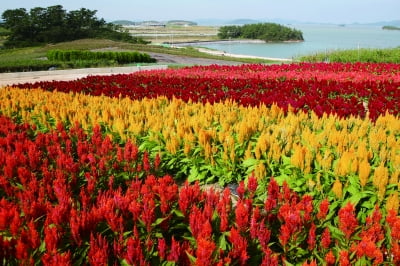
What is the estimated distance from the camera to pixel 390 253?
8.45ft

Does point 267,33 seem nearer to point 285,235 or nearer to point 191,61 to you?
point 191,61

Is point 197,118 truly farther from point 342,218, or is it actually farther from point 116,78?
point 116,78

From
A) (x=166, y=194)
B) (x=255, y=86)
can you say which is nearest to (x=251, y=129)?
(x=166, y=194)

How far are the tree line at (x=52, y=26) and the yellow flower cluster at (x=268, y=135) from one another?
5706 cm

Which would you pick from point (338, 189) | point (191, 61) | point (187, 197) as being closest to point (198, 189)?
point (187, 197)

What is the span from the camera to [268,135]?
4.63 metres

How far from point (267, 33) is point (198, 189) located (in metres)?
116

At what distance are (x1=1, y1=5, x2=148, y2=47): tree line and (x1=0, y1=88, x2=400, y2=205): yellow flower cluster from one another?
57.1 metres

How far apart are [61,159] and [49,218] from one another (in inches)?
52.8

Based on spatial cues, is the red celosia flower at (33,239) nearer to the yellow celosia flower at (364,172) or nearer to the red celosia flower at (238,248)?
the red celosia flower at (238,248)

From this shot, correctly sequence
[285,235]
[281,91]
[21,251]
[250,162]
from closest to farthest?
→ [21,251]
[285,235]
[250,162]
[281,91]

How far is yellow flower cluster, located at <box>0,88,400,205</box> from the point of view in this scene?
3.84 metres

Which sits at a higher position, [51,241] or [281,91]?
[281,91]

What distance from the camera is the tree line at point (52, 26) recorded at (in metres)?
60.9
